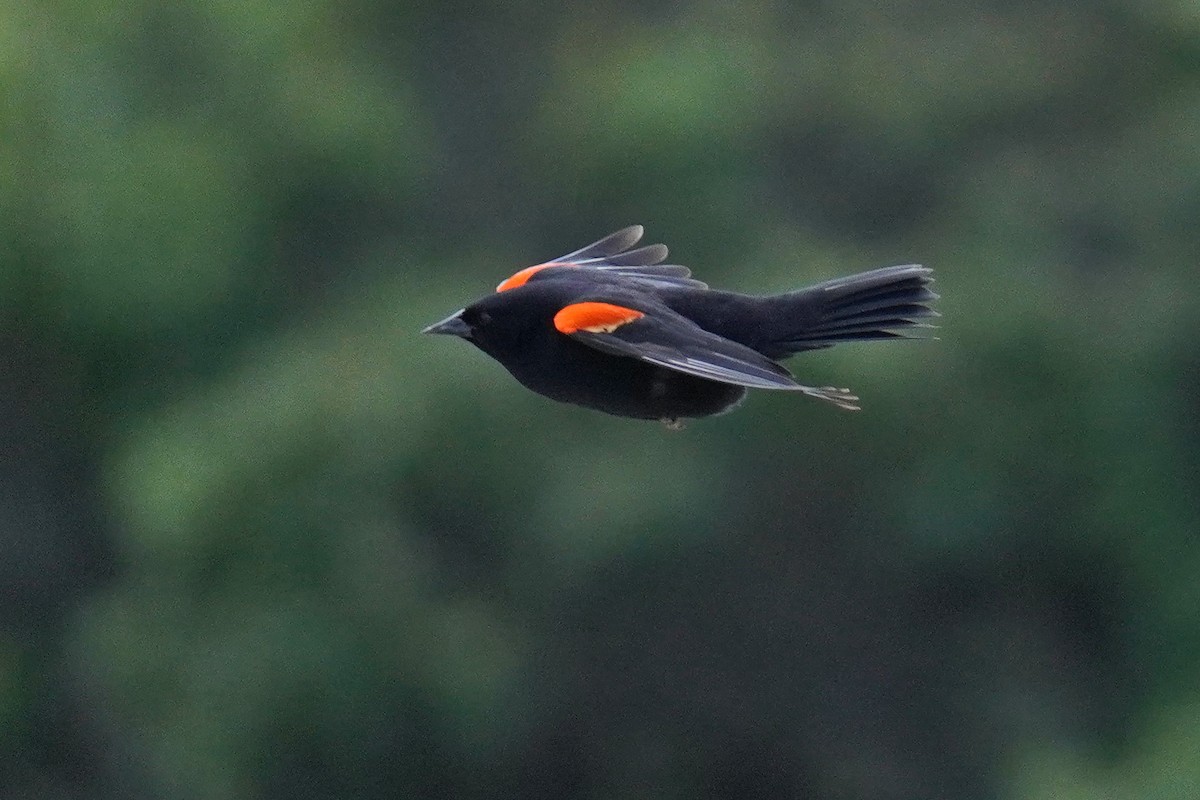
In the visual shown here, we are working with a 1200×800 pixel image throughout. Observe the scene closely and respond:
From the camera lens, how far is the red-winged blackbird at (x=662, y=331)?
4926mm

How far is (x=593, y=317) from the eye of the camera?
5.01 meters

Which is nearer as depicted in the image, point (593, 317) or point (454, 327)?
point (593, 317)

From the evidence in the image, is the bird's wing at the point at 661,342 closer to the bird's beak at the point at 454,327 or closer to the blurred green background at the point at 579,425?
the bird's beak at the point at 454,327

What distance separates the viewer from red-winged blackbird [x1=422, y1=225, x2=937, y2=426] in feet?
16.2

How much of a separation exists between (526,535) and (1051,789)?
196 inches

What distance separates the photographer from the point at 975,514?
1925 centimetres

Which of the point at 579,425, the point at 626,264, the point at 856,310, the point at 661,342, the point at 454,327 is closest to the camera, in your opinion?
the point at 661,342

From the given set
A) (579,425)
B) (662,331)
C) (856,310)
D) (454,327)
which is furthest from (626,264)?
(579,425)

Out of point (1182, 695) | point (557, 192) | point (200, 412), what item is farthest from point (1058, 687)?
point (200, 412)

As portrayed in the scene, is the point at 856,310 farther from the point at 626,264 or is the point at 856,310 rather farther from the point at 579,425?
the point at 579,425

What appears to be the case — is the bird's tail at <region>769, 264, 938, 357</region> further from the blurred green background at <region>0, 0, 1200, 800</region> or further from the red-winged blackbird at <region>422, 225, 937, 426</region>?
the blurred green background at <region>0, 0, 1200, 800</region>

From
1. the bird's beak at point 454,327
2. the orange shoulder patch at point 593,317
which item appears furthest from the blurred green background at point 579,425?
the orange shoulder patch at point 593,317

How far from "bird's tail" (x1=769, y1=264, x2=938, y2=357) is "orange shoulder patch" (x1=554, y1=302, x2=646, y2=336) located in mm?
595

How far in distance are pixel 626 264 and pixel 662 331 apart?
1.51 m
